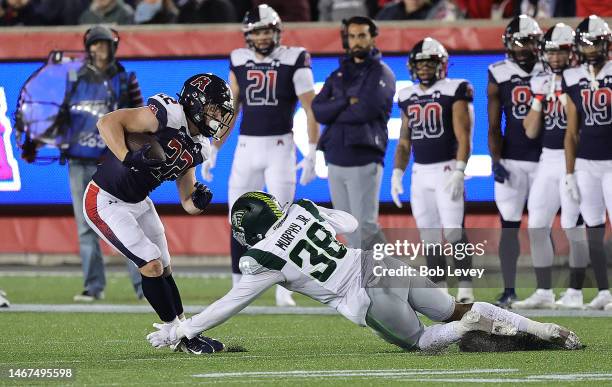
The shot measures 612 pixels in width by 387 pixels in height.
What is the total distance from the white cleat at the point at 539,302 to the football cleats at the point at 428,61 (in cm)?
177

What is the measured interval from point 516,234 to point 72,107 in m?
3.74

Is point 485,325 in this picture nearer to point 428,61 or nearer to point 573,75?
point 573,75

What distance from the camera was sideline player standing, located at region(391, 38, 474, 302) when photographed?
1040 cm

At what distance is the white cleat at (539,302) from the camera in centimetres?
998

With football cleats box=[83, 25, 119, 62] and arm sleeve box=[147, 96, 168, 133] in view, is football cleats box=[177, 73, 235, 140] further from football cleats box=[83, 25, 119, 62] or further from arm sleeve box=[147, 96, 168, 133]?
football cleats box=[83, 25, 119, 62]

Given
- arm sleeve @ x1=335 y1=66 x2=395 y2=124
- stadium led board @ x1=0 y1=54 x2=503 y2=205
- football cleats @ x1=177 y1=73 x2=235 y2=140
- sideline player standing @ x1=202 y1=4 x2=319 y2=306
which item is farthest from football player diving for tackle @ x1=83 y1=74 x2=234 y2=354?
stadium led board @ x1=0 y1=54 x2=503 y2=205

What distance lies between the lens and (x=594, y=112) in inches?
391

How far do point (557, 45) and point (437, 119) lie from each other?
3.37ft

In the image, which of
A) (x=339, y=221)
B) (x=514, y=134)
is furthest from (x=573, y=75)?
(x=339, y=221)

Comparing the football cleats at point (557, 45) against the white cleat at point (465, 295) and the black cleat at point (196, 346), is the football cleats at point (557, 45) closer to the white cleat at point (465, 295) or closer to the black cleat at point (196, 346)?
the white cleat at point (465, 295)

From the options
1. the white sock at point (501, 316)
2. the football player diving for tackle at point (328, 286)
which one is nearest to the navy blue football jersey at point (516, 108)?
the football player diving for tackle at point (328, 286)

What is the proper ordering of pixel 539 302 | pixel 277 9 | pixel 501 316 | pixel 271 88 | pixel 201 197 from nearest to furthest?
pixel 501 316 < pixel 201 197 < pixel 539 302 < pixel 271 88 < pixel 277 9

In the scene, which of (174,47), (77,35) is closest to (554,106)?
(174,47)

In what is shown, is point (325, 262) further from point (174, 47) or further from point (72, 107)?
point (174, 47)
